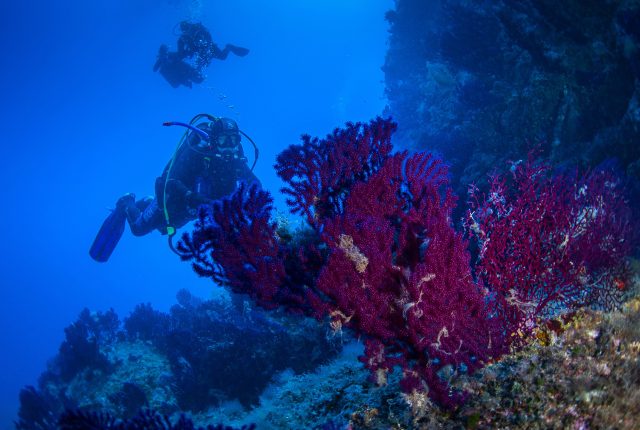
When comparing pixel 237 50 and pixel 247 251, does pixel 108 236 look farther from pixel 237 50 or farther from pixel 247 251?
pixel 247 251

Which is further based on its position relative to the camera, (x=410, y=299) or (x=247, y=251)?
(x=247, y=251)

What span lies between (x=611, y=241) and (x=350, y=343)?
164 inches

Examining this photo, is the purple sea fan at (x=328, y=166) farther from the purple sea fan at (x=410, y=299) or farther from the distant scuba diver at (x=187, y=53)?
the distant scuba diver at (x=187, y=53)

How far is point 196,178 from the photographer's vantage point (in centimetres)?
977

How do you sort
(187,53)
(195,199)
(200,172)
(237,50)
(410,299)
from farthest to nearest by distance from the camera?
1. (187,53)
2. (237,50)
3. (200,172)
4. (195,199)
5. (410,299)

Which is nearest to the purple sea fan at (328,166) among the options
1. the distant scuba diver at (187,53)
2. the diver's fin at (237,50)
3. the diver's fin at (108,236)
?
the diver's fin at (108,236)

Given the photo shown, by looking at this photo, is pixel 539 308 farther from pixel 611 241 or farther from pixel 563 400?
pixel 611 241

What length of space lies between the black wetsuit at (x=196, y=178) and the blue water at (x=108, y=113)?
7.28ft

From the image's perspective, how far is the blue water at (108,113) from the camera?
167ft

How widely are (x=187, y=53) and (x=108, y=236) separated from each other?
344 inches

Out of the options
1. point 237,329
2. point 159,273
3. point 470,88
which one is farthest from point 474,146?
point 159,273

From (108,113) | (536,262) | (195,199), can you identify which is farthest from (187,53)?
(108,113)

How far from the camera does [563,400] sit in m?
2.24

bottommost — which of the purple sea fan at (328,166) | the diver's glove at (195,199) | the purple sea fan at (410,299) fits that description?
the purple sea fan at (410,299)
